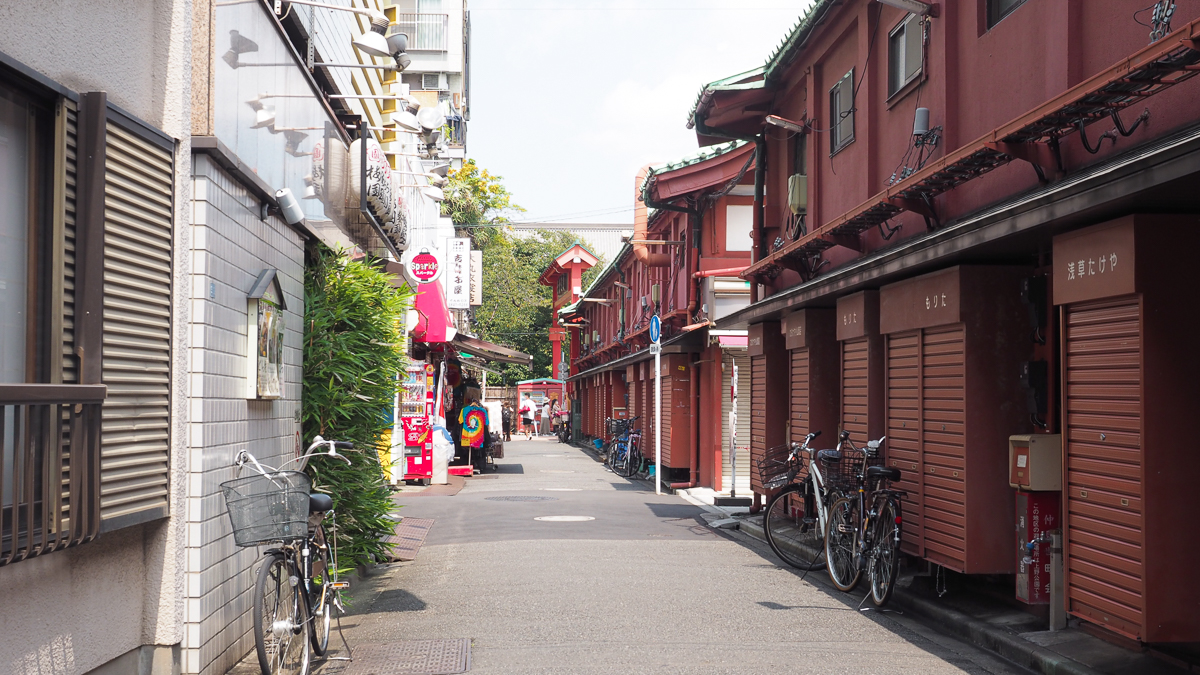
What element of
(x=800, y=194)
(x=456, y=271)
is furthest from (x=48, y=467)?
(x=456, y=271)

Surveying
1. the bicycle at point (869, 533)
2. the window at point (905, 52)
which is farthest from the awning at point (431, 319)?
the bicycle at point (869, 533)

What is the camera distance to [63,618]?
5.26 metres

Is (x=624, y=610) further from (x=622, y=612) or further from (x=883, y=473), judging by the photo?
(x=883, y=473)

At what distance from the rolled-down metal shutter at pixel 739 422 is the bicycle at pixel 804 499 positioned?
279 inches

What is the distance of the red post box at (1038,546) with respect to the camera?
8508mm

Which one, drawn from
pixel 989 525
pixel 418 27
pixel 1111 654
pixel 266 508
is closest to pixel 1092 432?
pixel 1111 654

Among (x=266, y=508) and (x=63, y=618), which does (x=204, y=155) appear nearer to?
(x=266, y=508)

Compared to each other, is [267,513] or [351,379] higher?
[351,379]

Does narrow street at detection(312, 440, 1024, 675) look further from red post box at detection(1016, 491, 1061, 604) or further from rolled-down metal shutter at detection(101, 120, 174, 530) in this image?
rolled-down metal shutter at detection(101, 120, 174, 530)

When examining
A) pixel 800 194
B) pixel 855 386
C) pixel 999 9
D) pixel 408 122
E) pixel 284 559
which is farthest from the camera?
pixel 800 194

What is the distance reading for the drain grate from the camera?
7359mm

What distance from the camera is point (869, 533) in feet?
33.5

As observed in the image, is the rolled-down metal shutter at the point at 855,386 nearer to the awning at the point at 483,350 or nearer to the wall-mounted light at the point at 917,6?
the wall-mounted light at the point at 917,6

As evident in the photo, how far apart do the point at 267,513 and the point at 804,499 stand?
8.47m
